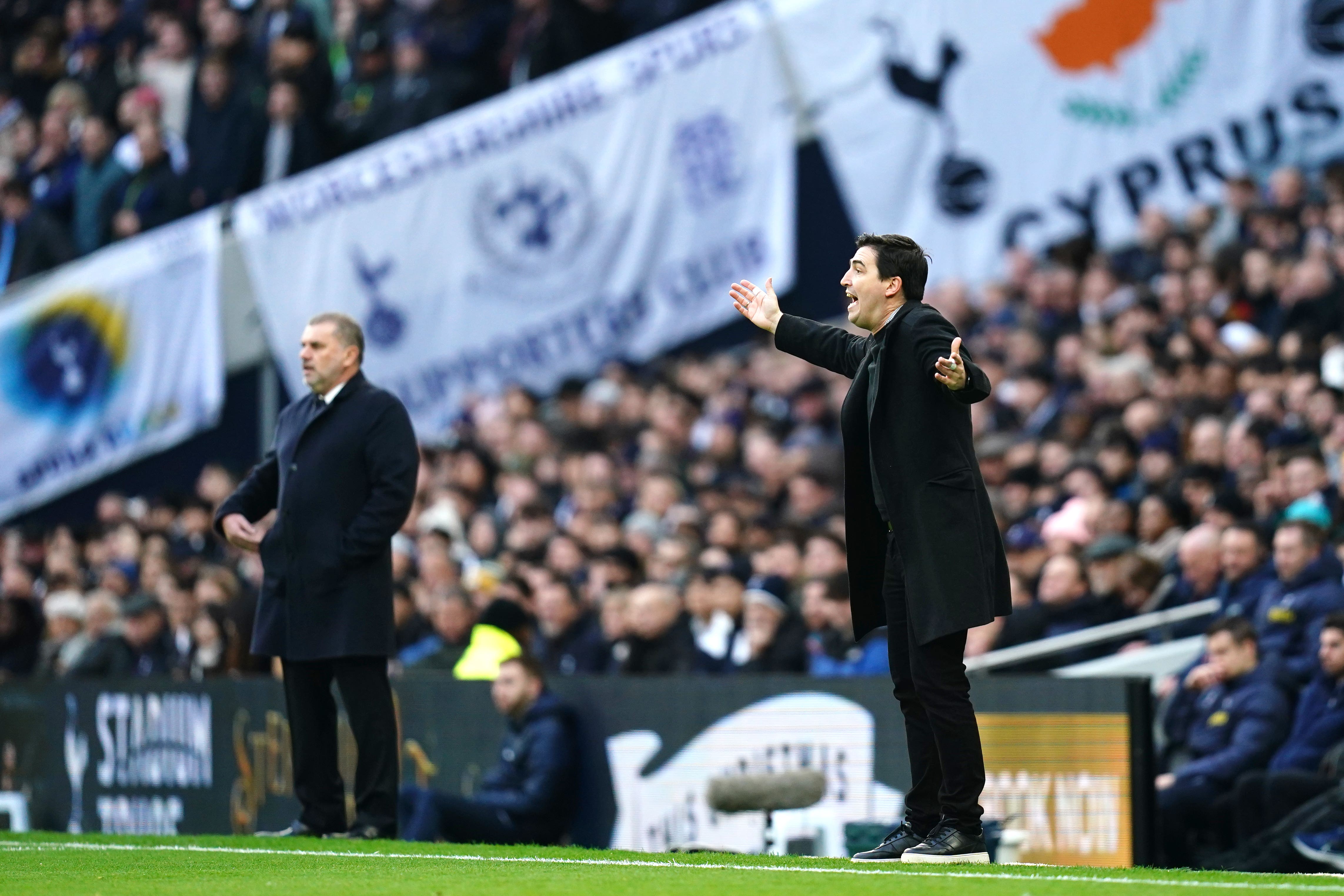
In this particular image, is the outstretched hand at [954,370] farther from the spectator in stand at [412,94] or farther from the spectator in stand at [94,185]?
the spectator in stand at [94,185]

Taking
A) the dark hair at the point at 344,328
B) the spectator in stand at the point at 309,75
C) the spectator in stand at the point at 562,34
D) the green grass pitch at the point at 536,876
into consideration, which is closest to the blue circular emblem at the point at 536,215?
the spectator in stand at the point at 562,34

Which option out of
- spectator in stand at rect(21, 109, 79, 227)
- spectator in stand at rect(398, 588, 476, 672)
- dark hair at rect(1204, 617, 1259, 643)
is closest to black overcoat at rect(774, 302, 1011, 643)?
dark hair at rect(1204, 617, 1259, 643)

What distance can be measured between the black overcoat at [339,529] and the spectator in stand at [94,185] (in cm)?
1073

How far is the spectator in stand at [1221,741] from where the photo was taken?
8219 millimetres

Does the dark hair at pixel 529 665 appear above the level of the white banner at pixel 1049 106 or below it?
below

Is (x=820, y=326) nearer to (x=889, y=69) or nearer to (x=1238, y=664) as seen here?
(x=1238, y=664)

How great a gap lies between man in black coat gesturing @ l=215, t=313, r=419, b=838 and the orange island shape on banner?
306 inches

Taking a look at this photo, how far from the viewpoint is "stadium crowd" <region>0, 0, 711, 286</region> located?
1620 centimetres

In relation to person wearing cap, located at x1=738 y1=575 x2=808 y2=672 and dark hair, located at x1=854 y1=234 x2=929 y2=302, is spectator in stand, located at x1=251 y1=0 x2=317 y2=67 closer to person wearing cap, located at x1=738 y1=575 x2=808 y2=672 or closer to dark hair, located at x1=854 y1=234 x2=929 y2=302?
person wearing cap, located at x1=738 y1=575 x2=808 y2=672

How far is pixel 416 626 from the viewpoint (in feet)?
39.4

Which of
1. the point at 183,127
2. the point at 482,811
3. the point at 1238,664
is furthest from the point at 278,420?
the point at 183,127

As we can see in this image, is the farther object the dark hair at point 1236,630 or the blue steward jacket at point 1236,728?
the dark hair at point 1236,630

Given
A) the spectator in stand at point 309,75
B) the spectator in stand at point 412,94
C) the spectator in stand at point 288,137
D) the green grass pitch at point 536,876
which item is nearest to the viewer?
the green grass pitch at point 536,876

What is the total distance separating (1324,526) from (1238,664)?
43.1 inches
